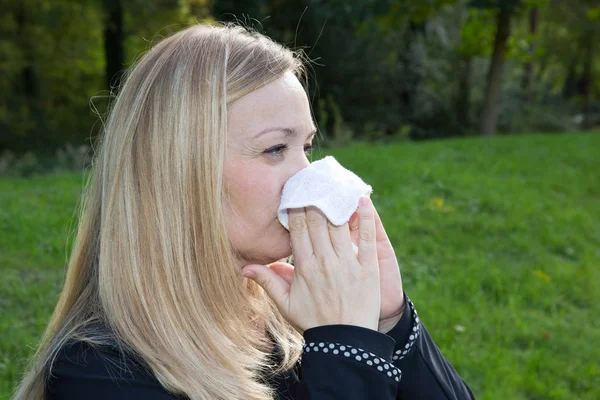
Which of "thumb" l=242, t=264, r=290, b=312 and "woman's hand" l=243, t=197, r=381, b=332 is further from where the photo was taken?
"thumb" l=242, t=264, r=290, b=312

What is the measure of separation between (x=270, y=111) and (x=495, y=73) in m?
15.9

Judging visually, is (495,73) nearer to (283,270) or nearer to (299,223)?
(283,270)

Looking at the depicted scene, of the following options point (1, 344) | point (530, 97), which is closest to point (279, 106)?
point (1, 344)

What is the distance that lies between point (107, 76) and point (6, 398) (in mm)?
17327

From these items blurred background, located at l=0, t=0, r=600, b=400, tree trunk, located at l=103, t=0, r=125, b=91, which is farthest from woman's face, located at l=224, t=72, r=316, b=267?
tree trunk, located at l=103, t=0, r=125, b=91

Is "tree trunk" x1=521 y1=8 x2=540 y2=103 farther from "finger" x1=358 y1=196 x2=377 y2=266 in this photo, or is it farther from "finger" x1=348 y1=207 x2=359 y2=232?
"finger" x1=358 y1=196 x2=377 y2=266

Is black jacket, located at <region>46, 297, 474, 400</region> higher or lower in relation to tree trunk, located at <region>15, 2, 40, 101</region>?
higher

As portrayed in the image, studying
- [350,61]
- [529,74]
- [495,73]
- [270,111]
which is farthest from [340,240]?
[529,74]

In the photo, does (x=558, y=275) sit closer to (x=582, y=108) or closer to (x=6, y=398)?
(x=6, y=398)

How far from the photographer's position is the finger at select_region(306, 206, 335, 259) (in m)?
2.12

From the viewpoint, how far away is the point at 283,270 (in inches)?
95.4

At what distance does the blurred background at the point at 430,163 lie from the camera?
4730 mm

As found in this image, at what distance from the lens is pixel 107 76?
1975 cm

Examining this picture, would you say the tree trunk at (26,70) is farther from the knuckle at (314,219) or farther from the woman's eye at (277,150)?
the knuckle at (314,219)
